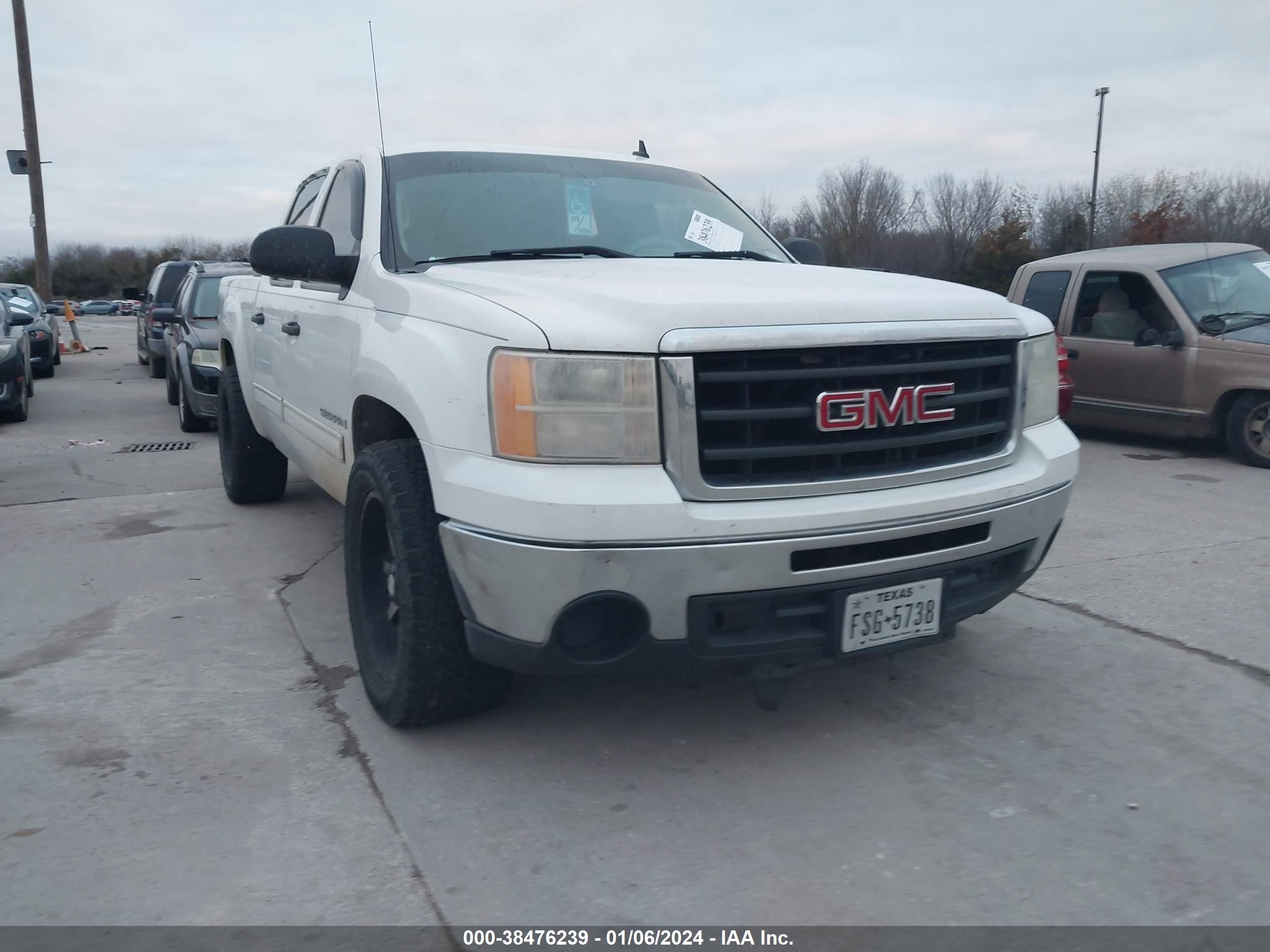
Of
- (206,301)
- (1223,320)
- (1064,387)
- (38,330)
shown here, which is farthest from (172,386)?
(1223,320)

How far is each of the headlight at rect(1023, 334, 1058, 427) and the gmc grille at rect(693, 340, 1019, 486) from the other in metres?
0.27

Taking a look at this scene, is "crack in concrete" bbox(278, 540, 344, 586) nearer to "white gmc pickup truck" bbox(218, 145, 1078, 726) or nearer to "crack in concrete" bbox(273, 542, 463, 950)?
"crack in concrete" bbox(273, 542, 463, 950)

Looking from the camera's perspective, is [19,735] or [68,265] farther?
[68,265]

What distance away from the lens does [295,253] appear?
12.3 ft

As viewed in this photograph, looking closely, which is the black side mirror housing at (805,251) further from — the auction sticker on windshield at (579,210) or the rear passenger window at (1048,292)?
the rear passenger window at (1048,292)

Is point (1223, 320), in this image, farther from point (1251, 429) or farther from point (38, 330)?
point (38, 330)

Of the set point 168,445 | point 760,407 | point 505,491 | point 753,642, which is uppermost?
point 760,407

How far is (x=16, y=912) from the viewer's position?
95.1 inches

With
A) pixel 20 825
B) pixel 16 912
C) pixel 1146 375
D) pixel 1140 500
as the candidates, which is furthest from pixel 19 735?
pixel 1146 375

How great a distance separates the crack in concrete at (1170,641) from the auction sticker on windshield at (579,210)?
96.2 inches

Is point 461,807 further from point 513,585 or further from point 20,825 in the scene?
point 20,825

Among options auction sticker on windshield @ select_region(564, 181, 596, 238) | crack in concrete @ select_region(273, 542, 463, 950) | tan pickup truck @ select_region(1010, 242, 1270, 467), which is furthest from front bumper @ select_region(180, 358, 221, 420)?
tan pickup truck @ select_region(1010, 242, 1270, 467)

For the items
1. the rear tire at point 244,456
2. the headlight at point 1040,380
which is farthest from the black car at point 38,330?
the headlight at point 1040,380

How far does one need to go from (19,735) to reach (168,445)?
22.3 feet
